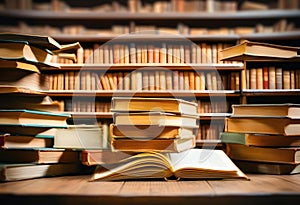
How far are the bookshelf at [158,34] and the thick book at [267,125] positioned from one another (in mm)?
1493

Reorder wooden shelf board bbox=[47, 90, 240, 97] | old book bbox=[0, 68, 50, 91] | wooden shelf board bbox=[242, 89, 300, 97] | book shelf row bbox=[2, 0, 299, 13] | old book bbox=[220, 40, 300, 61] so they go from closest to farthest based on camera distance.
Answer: old book bbox=[0, 68, 50, 91] → old book bbox=[220, 40, 300, 61] → wooden shelf board bbox=[242, 89, 300, 97] → wooden shelf board bbox=[47, 90, 240, 97] → book shelf row bbox=[2, 0, 299, 13]

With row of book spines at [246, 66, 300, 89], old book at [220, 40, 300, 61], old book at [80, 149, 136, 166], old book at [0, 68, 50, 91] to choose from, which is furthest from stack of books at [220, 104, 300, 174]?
row of book spines at [246, 66, 300, 89]

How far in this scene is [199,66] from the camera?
263cm

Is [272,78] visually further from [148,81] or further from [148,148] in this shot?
[148,148]

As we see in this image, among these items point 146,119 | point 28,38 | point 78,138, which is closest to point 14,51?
point 28,38

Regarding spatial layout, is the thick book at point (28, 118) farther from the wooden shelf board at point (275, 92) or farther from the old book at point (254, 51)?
the wooden shelf board at point (275, 92)

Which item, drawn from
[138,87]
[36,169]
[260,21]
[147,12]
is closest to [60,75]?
[138,87]

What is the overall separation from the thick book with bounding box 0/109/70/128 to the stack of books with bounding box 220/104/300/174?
547 millimetres

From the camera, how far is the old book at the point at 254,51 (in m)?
1.24

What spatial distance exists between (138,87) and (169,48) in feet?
1.27

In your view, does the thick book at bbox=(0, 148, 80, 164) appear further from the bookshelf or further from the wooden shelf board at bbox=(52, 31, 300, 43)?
the wooden shelf board at bbox=(52, 31, 300, 43)

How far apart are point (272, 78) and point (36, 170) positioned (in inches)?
77.4

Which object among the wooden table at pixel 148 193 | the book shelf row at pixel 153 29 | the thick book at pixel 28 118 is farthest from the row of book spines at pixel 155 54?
the wooden table at pixel 148 193

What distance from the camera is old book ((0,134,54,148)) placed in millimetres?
901
